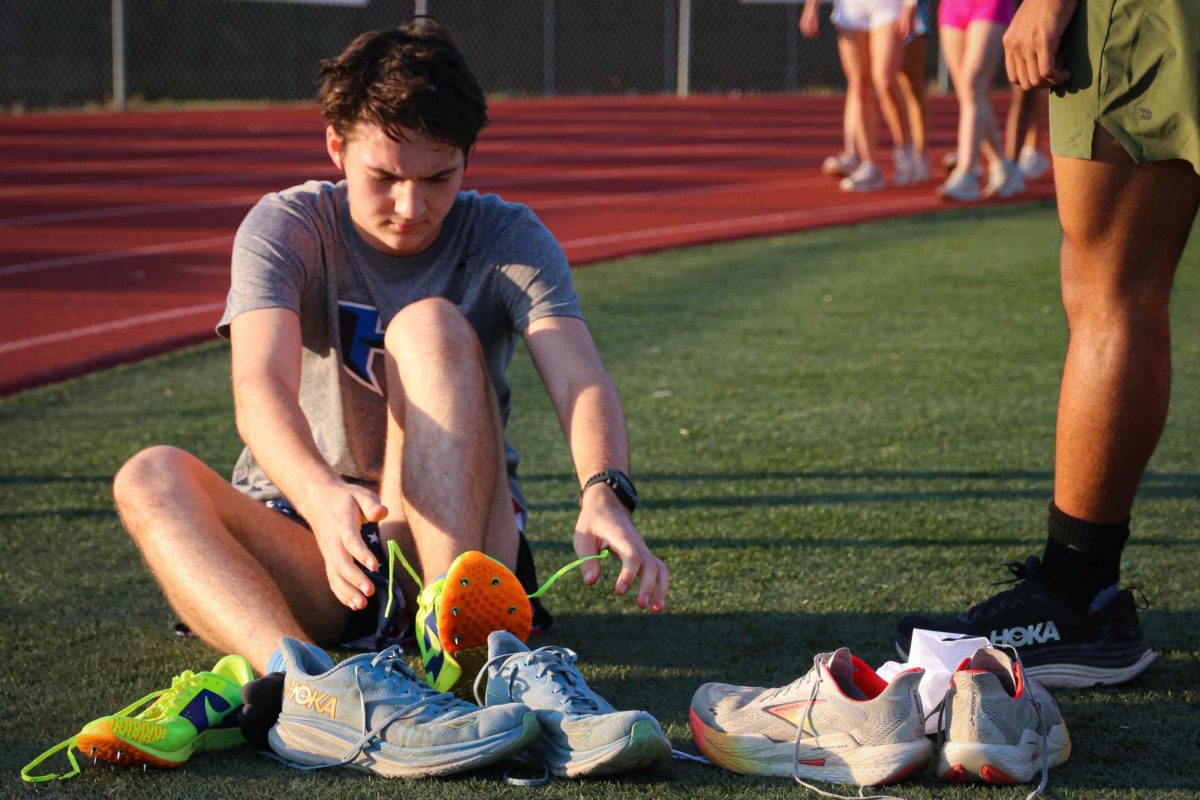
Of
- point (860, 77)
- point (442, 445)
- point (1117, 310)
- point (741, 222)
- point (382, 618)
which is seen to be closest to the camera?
point (442, 445)

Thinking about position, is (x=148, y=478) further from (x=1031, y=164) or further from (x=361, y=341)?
(x=1031, y=164)

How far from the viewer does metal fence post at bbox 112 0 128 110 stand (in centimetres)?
1773

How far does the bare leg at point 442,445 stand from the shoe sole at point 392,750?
1.33ft

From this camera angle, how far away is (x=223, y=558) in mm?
2715

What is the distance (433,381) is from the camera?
2727 mm

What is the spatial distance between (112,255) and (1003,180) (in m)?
6.26

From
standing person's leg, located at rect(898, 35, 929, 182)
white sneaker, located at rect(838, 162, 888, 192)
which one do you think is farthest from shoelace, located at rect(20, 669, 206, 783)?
white sneaker, located at rect(838, 162, 888, 192)

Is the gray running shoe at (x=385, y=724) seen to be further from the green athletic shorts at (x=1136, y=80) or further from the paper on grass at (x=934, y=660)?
the green athletic shorts at (x=1136, y=80)

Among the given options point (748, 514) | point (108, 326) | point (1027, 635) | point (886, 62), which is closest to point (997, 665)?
point (1027, 635)

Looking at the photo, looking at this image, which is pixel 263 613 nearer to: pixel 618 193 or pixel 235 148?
pixel 618 193

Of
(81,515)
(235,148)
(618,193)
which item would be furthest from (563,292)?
(235,148)

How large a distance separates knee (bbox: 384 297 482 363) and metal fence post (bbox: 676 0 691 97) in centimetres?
2081

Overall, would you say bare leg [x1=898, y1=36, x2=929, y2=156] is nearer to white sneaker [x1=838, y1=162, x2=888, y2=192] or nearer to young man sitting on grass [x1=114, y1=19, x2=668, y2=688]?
white sneaker [x1=838, y1=162, x2=888, y2=192]

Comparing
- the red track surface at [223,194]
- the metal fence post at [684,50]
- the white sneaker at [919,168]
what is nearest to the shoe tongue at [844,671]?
the red track surface at [223,194]
